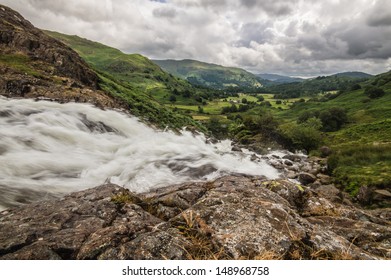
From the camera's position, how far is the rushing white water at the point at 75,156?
1305 centimetres

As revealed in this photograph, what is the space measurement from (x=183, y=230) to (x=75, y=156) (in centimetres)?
1452

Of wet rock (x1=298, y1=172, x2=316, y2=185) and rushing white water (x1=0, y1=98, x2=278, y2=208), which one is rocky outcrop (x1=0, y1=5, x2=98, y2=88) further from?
wet rock (x1=298, y1=172, x2=316, y2=185)

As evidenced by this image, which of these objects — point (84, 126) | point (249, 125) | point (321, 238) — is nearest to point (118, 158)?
point (84, 126)

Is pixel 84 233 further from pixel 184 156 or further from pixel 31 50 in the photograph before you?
pixel 31 50

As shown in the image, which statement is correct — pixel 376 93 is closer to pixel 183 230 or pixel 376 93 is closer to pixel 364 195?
pixel 364 195

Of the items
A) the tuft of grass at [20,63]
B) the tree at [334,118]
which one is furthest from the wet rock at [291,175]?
the tree at [334,118]

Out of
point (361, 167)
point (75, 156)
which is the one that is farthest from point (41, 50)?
point (361, 167)

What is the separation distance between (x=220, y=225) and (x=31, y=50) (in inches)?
1727

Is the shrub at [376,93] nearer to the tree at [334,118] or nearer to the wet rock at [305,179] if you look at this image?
the tree at [334,118]

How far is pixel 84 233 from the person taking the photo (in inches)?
243

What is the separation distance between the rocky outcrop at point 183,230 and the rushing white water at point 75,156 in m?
4.83

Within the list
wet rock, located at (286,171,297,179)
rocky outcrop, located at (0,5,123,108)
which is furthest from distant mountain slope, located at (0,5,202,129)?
wet rock, located at (286,171,297,179)

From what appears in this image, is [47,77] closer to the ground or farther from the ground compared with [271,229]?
farther from the ground

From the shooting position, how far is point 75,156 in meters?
17.8
